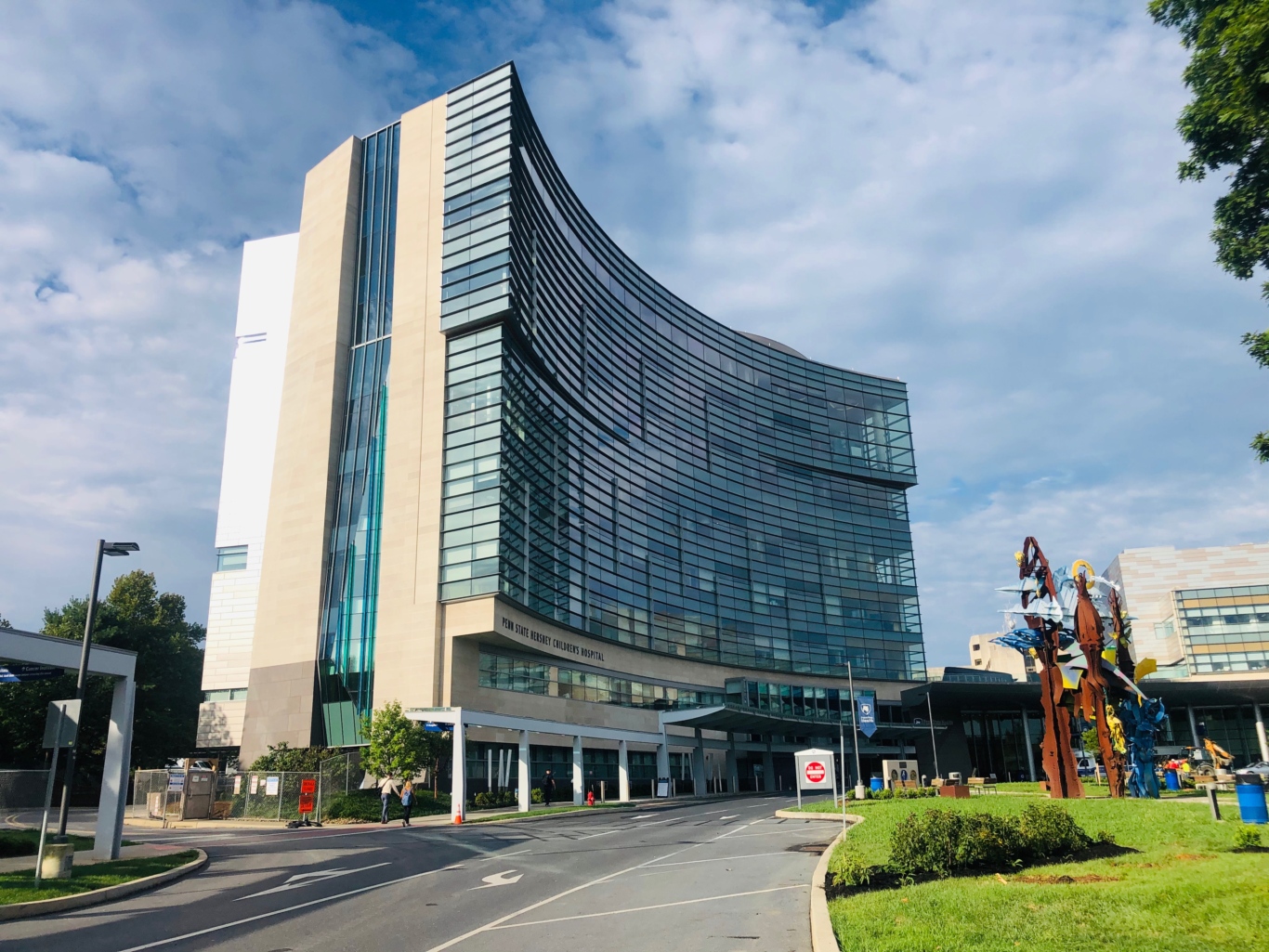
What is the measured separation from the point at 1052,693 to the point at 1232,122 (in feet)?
75.2

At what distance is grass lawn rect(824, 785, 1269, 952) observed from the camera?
9219mm

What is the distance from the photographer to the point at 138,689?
62.8 metres

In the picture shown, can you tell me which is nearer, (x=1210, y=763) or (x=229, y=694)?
(x=1210, y=763)

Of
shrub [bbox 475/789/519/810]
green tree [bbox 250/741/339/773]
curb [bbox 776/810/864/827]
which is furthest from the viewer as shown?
green tree [bbox 250/741/339/773]

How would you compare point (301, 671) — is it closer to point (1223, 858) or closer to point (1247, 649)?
point (1223, 858)

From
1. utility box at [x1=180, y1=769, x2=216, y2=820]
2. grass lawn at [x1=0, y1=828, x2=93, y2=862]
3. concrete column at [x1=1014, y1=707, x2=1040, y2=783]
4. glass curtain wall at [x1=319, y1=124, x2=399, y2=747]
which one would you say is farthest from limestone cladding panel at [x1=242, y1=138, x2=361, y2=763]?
concrete column at [x1=1014, y1=707, x2=1040, y2=783]

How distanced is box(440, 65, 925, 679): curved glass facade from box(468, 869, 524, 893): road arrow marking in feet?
110

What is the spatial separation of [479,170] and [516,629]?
31.0m

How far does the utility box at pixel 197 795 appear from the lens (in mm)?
40875

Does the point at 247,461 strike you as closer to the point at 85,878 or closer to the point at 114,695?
the point at 114,695

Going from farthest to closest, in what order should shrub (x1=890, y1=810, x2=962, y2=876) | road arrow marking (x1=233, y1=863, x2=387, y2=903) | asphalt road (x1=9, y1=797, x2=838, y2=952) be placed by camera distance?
road arrow marking (x1=233, y1=863, x2=387, y2=903) → shrub (x1=890, y1=810, x2=962, y2=876) → asphalt road (x1=9, y1=797, x2=838, y2=952)

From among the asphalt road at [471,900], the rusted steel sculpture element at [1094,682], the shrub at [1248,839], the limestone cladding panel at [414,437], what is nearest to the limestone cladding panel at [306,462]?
the limestone cladding panel at [414,437]

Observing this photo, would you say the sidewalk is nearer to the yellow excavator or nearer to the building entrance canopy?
the building entrance canopy

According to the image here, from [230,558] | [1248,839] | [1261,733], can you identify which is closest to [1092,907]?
[1248,839]
